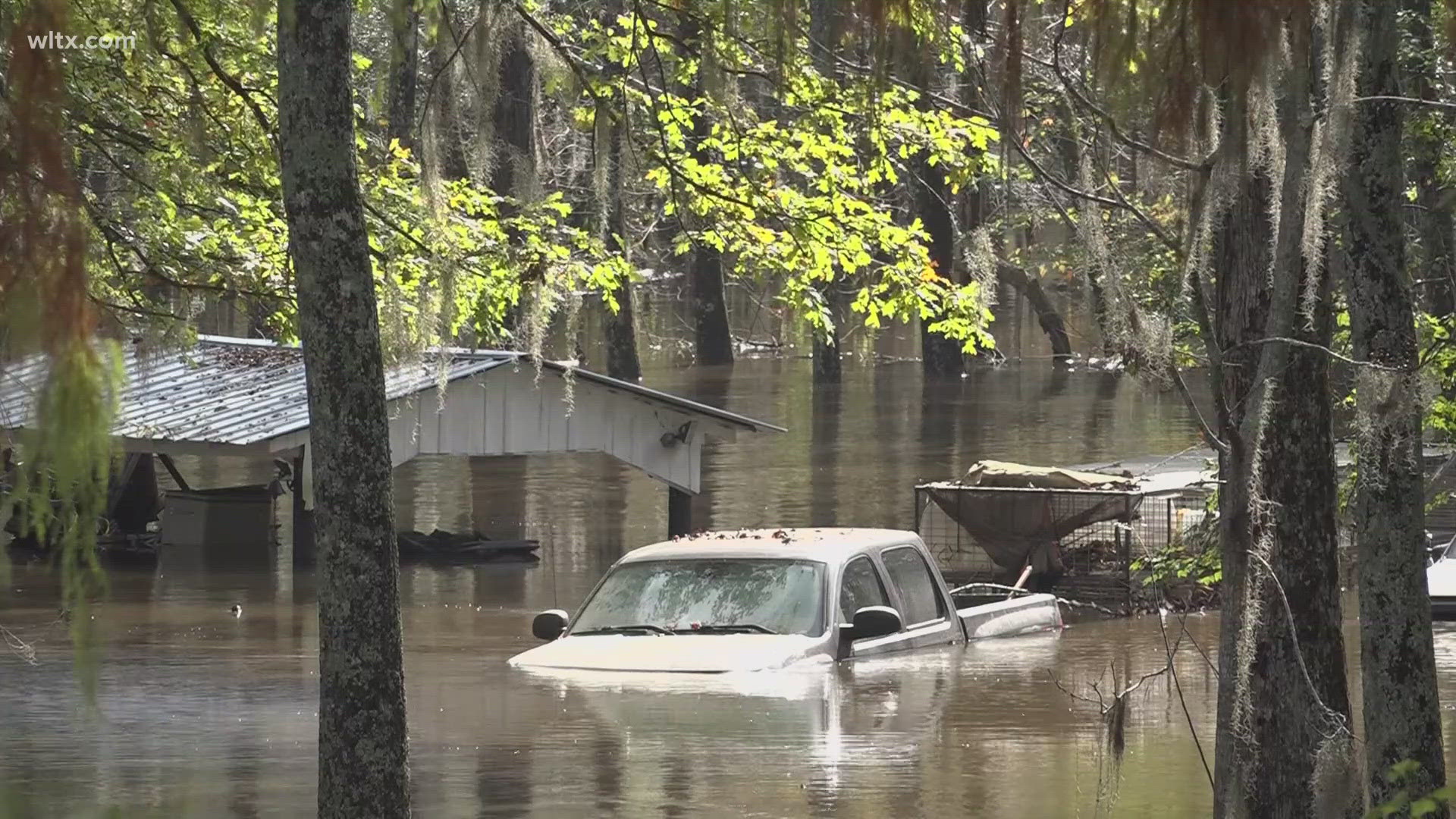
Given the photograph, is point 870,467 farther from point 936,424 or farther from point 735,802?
point 735,802

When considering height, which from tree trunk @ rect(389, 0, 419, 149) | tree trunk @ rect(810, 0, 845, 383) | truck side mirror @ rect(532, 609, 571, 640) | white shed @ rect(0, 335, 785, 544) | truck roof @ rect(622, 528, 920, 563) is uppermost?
tree trunk @ rect(389, 0, 419, 149)

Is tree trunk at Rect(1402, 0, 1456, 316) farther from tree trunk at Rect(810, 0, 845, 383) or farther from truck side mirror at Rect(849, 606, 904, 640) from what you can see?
truck side mirror at Rect(849, 606, 904, 640)

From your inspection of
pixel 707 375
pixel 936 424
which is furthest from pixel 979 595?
pixel 707 375

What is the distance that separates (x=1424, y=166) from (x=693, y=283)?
52085 mm

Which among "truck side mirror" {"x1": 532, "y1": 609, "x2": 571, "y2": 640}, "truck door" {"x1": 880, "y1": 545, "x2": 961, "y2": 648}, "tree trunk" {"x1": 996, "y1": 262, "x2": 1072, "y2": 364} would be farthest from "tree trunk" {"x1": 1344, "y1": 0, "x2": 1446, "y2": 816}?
"tree trunk" {"x1": 996, "y1": 262, "x2": 1072, "y2": 364}

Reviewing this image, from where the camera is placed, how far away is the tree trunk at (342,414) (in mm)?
7836

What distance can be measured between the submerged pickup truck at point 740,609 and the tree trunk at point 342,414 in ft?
15.9

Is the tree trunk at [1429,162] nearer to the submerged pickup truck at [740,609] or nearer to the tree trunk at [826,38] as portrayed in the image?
the tree trunk at [826,38]

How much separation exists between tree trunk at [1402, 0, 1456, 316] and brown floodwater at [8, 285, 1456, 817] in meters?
1.96

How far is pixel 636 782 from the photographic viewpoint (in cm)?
1102

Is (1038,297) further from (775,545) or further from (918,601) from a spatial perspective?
(775,545)

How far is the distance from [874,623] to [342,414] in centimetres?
591

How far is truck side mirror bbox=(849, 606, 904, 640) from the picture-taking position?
517 inches

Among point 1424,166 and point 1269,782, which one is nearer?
point 1269,782
